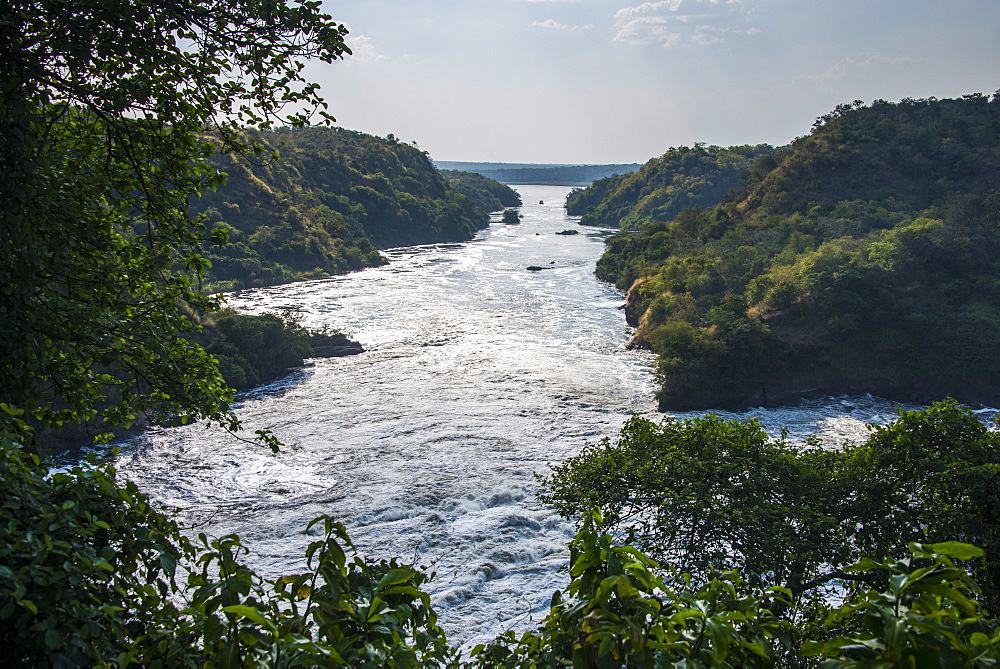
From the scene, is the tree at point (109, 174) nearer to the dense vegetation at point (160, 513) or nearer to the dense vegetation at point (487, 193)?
the dense vegetation at point (160, 513)

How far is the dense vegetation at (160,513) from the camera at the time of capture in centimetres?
259

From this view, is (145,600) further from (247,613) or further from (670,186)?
(670,186)

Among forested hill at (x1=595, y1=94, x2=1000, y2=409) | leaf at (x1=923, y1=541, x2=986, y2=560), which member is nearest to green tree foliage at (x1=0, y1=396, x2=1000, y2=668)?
leaf at (x1=923, y1=541, x2=986, y2=560)

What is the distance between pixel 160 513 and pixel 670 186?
115138 mm

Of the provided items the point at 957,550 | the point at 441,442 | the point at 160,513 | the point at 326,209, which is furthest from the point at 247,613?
the point at 326,209

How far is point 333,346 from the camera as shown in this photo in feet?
103

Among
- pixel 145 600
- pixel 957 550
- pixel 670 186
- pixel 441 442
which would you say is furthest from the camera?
pixel 670 186

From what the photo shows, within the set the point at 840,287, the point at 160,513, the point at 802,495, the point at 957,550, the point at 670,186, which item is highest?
the point at 670,186

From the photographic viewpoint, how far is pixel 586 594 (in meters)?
2.91

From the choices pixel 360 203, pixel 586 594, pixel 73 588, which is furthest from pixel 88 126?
pixel 360 203

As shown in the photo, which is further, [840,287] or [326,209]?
[326,209]

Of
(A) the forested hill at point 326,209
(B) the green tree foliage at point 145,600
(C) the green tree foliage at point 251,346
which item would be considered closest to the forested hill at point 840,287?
(C) the green tree foliage at point 251,346

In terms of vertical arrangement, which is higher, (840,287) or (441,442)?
(840,287)

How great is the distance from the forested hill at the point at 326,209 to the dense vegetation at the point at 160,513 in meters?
29.4
